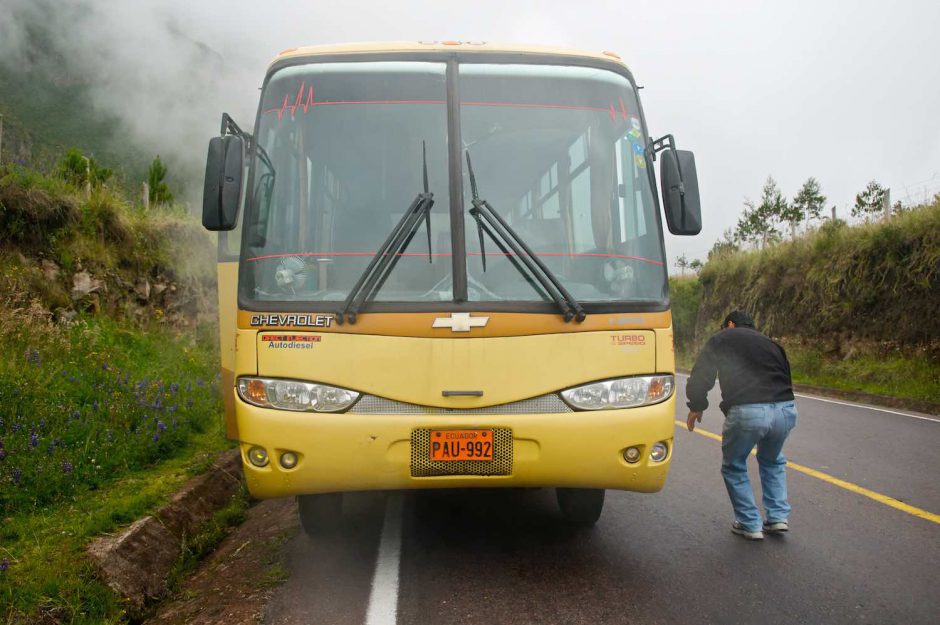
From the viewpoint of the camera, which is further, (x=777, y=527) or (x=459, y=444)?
(x=777, y=527)

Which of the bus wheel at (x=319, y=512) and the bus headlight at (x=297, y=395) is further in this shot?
the bus wheel at (x=319, y=512)

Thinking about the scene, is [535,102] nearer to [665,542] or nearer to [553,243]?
[553,243]

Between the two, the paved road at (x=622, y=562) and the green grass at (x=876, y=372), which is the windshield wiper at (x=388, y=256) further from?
the green grass at (x=876, y=372)

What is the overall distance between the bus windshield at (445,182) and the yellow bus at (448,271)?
12 millimetres

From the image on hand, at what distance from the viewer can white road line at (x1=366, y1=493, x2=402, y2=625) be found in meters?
3.62

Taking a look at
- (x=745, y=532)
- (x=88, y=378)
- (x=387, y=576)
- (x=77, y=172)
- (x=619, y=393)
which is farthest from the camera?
(x=77, y=172)

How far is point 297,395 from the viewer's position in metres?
3.94

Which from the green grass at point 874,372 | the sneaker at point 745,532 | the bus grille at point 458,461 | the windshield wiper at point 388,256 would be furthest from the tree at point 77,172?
the green grass at point 874,372

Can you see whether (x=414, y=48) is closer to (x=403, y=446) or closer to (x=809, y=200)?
(x=403, y=446)

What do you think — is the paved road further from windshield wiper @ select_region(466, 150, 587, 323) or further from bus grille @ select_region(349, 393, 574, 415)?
windshield wiper @ select_region(466, 150, 587, 323)

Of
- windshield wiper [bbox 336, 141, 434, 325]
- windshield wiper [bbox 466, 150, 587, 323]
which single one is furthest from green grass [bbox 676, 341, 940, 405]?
windshield wiper [bbox 336, 141, 434, 325]

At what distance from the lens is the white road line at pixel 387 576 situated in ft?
11.9

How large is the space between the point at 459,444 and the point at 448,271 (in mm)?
950

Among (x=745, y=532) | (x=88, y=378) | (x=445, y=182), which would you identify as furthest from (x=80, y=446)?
(x=745, y=532)
